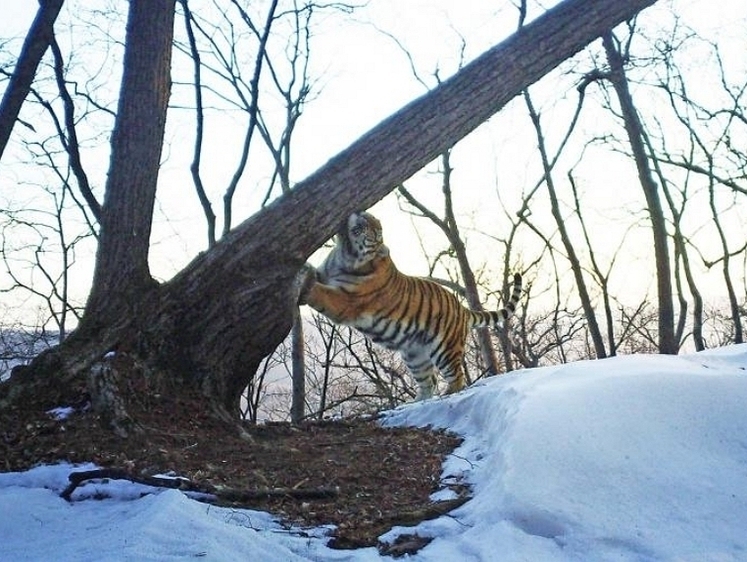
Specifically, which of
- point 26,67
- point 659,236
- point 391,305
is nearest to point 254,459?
point 26,67

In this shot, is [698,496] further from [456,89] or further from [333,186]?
[456,89]

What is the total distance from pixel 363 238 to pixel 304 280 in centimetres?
123

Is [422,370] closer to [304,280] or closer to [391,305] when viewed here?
[391,305]

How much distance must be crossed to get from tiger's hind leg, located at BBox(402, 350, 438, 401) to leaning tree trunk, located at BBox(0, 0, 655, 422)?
369 centimetres

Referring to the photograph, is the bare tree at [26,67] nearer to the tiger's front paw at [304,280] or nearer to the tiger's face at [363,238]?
the tiger's front paw at [304,280]

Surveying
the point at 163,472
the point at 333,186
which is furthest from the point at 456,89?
the point at 163,472

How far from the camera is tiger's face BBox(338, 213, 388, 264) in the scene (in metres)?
6.51

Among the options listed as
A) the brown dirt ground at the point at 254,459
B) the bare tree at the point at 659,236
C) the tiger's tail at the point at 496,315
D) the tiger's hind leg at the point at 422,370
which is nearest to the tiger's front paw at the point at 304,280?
the brown dirt ground at the point at 254,459

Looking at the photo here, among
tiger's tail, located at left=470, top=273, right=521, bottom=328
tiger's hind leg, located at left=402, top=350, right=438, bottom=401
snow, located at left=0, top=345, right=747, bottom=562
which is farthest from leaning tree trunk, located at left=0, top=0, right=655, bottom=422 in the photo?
tiger's tail, located at left=470, top=273, right=521, bottom=328

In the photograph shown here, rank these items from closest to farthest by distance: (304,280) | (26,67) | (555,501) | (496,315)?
(555,501)
(26,67)
(304,280)
(496,315)

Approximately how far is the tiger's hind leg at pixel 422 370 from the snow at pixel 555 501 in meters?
4.58

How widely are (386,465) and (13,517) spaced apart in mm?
2079

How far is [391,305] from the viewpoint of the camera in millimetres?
8070

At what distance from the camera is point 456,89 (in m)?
5.65
